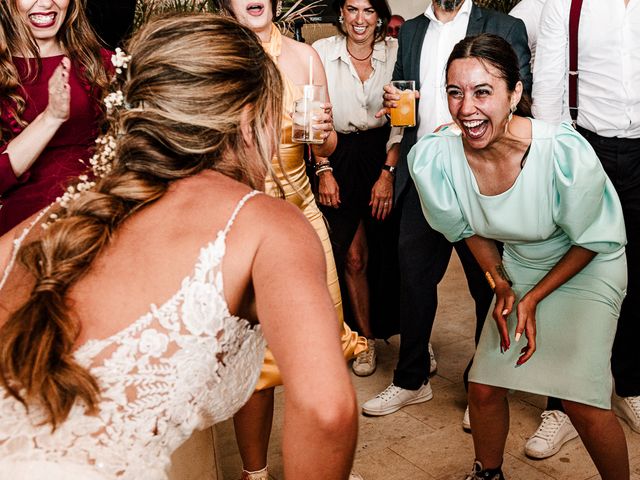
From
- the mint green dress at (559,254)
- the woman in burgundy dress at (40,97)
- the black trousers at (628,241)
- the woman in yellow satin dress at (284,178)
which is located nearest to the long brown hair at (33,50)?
the woman in burgundy dress at (40,97)

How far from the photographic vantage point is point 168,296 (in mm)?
1225

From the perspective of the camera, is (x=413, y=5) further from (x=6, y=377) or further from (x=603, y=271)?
(x=6, y=377)

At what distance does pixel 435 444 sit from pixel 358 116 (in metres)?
1.40

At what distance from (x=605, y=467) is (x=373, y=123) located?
5.80 feet

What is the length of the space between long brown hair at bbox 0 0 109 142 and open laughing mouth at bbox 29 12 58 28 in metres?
0.03

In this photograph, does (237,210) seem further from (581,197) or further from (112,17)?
(112,17)

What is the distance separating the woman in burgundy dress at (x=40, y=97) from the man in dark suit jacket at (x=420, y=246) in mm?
1206

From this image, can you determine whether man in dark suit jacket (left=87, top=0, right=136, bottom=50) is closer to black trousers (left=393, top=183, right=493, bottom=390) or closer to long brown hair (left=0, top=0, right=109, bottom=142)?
long brown hair (left=0, top=0, right=109, bottom=142)

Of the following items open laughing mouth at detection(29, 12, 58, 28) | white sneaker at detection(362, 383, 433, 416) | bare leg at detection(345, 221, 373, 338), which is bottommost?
white sneaker at detection(362, 383, 433, 416)

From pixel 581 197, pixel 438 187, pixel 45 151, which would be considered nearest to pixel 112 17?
pixel 45 151

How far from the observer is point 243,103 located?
4.41 feet

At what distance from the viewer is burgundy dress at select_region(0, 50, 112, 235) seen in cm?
234

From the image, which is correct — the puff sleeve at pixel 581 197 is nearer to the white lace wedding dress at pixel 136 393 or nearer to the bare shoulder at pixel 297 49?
the bare shoulder at pixel 297 49

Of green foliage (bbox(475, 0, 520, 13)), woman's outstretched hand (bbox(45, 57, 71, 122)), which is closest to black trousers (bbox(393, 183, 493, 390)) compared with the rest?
woman's outstretched hand (bbox(45, 57, 71, 122))
